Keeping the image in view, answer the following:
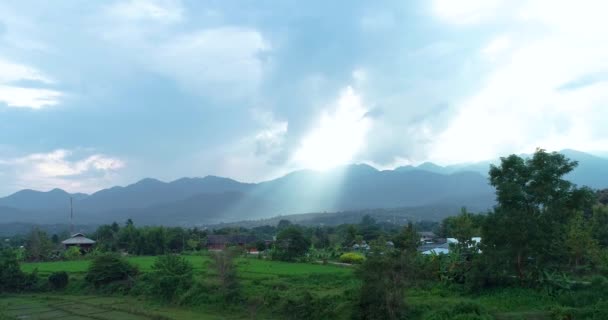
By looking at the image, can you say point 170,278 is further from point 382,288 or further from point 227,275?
point 382,288

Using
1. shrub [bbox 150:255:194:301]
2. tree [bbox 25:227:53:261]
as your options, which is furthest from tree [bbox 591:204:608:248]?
tree [bbox 25:227:53:261]

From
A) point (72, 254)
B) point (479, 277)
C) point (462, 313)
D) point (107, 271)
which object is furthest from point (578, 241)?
point (72, 254)

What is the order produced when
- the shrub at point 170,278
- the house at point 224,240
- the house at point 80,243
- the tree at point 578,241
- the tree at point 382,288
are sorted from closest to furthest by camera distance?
1. the tree at point 382,288
2. the tree at point 578,241
3. the shrub at point 170,278
4. the house at point 80,243
5. the house at point 224,240

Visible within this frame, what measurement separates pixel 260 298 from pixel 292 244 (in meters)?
18.8

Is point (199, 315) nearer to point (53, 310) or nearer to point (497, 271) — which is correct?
point (53, 310)

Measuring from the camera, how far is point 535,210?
22.1m

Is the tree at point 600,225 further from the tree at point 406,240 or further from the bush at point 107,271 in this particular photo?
the bush at point 107,271

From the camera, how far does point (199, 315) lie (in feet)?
82.6

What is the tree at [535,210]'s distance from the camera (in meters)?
21.6

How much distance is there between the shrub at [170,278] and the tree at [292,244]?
14.6m

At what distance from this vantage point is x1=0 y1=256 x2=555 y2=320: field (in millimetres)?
20641

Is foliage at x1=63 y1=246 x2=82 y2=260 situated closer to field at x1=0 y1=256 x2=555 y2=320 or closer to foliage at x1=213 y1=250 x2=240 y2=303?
field at x1=0 y1=256 x2=555 y2=320

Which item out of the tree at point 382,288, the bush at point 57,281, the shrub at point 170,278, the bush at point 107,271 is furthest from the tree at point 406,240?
the bush at point 57,281

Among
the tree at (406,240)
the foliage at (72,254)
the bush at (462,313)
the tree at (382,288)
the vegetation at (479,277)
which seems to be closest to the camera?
the bush at (462,313)
